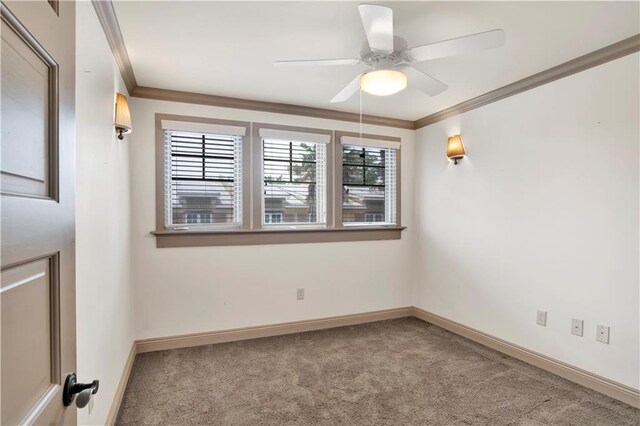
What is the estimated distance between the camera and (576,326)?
2557 millimetres

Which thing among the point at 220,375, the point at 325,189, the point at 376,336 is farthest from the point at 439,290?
the point at 220,375

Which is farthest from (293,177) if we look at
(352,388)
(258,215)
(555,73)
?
(555,73)

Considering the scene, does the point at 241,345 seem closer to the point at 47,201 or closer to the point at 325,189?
the point at 325,189

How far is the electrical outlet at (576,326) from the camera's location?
2.53 metres

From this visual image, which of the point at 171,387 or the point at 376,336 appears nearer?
the point at 171,387

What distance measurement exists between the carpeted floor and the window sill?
3.22 feet

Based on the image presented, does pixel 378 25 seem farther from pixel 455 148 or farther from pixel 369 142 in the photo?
pixel 369 142

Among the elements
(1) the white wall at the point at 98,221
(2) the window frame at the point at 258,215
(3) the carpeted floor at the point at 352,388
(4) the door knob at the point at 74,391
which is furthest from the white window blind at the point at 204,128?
(4) the door knob at the point at 74,391

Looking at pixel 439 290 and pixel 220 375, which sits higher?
pixel 439 290

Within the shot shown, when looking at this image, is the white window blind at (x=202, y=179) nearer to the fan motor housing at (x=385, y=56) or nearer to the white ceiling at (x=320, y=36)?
the white ceiling at (x=320, y=36)

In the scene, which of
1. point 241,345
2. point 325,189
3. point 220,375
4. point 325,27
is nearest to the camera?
point 325,27

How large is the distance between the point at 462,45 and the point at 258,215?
93.3 inches

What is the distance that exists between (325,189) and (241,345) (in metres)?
1.82

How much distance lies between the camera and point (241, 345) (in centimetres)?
322
